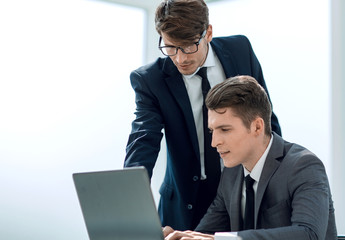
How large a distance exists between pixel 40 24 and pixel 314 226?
2766mm

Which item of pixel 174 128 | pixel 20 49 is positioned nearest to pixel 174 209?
pixel 174 128

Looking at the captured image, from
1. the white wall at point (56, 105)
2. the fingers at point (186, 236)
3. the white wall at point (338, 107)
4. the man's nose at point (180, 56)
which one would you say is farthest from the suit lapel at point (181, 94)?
the white wall at point (56, 105)

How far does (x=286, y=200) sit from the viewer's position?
205 cm

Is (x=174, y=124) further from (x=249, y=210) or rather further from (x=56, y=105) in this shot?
(x=56, y=105)

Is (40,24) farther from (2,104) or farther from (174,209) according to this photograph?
(174,209)

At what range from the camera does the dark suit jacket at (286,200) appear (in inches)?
73.2

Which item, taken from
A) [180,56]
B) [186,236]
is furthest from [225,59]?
[186,236]

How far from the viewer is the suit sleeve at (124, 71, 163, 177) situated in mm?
2439

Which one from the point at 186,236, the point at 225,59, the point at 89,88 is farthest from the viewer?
the point at 89,88

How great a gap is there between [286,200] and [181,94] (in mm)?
705

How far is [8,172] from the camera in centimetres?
390

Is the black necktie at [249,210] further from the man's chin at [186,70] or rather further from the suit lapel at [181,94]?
the man's chin at [186,70]

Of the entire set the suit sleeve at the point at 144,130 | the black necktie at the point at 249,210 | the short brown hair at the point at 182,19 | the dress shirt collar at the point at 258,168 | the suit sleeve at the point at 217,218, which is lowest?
the suit sleeve at the point at 217,218

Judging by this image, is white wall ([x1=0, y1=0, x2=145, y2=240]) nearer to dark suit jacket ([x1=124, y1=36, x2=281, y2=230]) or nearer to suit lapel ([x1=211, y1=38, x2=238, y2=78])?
dark suit jacket ([x1=124, y1=36, x2=281, y2=230])
